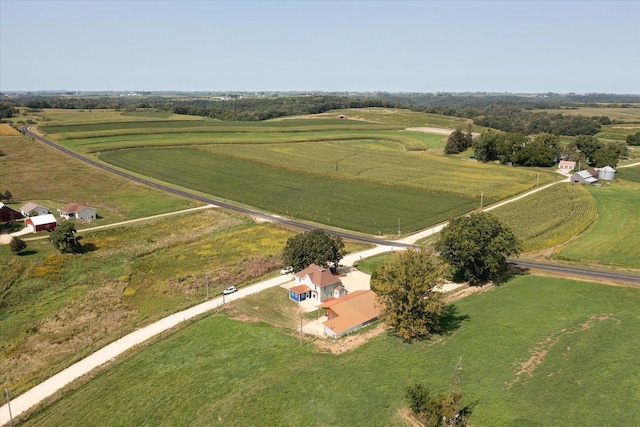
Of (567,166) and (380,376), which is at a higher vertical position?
(567,166)

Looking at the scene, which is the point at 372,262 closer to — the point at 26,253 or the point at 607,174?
the point at 26,253

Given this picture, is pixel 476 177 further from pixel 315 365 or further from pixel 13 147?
pixel 13 147

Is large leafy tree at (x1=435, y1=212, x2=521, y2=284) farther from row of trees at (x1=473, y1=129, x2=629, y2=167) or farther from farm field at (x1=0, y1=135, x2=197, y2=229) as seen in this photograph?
row of trees at (x1=473, y1=129, x2=629, y2=167)

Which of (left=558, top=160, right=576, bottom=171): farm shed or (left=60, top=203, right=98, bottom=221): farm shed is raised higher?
(left=558, top=160, right=576, bottom=171): farm shed

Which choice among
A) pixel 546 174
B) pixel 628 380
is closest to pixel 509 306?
pixel 628 380

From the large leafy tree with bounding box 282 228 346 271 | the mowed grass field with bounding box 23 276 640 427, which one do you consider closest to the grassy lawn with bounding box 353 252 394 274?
the large leafy tree with bounding box 282 228 346 271

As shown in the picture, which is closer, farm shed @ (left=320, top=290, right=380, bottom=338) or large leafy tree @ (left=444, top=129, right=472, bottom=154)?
farm shed @ (left=320, top=290, right=380, bottom=338)

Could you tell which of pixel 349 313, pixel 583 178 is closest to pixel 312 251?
pixel 349 313
